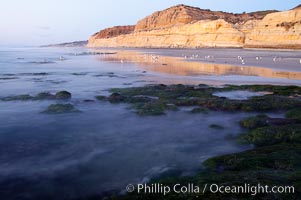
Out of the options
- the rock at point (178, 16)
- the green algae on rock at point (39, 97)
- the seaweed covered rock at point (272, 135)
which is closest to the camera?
the seaweed covered rock at point (272, 135)

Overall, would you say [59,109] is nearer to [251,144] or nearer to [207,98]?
[207,98]

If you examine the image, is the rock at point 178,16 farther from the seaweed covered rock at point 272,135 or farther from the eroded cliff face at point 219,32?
the seaweed covered rock at point 272,135

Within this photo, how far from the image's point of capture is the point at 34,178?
19.3ft

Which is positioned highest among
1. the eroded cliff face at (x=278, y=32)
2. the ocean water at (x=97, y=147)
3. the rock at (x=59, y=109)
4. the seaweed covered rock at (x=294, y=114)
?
the eroded cliff face at (x=278, y=32)

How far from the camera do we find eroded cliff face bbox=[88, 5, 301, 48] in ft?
207

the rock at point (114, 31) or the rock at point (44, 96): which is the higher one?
the rock at point (114, 31)

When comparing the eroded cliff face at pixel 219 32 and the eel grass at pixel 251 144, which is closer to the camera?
the eel grass at pixel 251 144

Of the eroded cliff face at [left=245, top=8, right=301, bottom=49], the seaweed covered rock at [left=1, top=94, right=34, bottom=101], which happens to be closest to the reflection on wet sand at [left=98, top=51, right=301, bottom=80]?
the seaweed covered rock at [left=1, top=94, right=34, bottom=101]

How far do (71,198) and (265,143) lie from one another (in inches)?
180

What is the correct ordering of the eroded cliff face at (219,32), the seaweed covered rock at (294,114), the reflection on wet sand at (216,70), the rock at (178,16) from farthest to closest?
the rock at (178,16)
the eroded cliff face at (219,32)
the reflection on wet sand at (216,70)
the seaweed covered rock at (294,114)

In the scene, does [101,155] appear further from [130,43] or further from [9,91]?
[130,43]

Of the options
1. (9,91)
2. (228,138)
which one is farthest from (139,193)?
(9,91)

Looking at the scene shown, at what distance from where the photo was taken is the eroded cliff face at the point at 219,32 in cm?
6309

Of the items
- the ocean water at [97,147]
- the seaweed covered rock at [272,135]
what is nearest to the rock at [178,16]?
the ocean water at [97,147]
